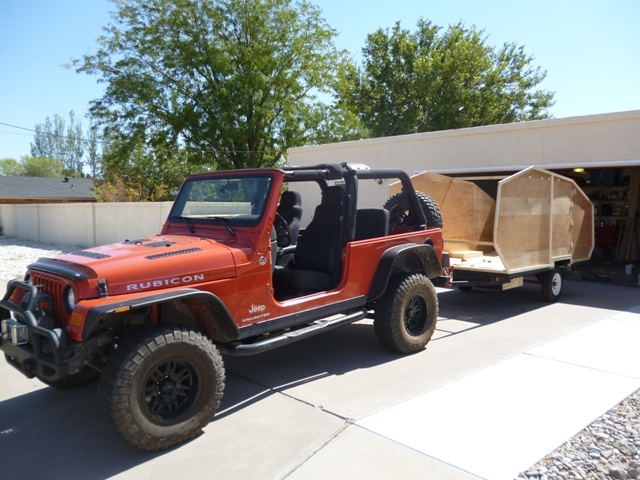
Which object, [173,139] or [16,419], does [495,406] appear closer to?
[16,419]

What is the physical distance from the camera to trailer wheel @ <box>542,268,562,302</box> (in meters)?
8.52

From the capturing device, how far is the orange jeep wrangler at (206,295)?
11.3 ft

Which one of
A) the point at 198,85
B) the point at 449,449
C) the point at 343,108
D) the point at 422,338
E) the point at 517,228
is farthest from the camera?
the point at 343,108

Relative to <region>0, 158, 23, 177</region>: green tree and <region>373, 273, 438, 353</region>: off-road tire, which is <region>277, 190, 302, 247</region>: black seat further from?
<region>0, 158, 23, 177</region>: green tree

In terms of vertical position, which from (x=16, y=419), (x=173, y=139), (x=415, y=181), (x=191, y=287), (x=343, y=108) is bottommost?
(x=16, y=419)

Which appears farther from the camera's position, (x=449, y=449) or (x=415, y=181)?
(x=415, y=181)

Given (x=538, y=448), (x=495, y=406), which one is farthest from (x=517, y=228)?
(x=538, y=448)

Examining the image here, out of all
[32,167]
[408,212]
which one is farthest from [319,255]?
[32,167]

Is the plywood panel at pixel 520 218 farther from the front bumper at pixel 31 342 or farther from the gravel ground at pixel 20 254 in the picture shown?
the gravel ground at pixel 20 254

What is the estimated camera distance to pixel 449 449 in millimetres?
3480

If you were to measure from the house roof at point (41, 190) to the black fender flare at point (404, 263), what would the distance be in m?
37.8

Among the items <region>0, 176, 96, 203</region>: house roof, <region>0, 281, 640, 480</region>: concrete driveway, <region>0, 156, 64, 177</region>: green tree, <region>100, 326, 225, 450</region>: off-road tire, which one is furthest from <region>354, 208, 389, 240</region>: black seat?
<region>0, 156, 64, 177</region>: green tree

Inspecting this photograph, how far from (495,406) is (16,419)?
3.91 m

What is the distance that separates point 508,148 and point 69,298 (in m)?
9.76
